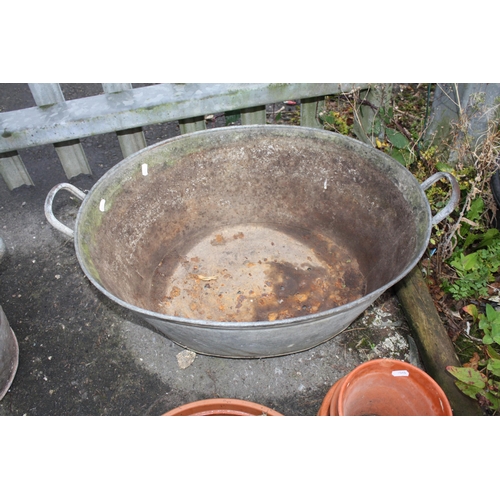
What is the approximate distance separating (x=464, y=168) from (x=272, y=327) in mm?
1618

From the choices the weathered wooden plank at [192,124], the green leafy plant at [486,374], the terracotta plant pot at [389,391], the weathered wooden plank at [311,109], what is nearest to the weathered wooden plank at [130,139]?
the weathered wooden plank at [192,124]

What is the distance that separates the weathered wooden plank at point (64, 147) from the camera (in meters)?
2.36

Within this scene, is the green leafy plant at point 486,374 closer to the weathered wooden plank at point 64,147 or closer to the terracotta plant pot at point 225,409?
the terracotta plant pot at point 225,409

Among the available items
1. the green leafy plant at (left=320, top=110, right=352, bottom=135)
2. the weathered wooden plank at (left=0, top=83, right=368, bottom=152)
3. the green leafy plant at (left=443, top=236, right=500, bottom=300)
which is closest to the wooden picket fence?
the weathered wooden plank at (left=0, top=83, right=368, bottom=152)

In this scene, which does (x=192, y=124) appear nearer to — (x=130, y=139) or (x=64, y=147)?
(x=130, y=139)

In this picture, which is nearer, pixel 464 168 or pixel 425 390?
pixel 425 390

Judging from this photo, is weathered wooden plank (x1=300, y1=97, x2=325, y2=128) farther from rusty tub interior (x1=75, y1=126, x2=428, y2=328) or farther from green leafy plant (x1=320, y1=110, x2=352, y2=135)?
rusty tub interior (x1=75, y1=126, x2=428, y2=328)

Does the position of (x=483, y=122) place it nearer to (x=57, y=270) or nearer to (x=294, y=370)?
(x=294, y=370)

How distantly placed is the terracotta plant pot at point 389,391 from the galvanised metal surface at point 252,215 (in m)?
0.21

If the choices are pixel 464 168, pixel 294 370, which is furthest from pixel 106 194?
pixel 464 168

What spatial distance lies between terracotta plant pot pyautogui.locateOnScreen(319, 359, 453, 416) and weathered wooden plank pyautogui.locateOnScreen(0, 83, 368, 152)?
164cm

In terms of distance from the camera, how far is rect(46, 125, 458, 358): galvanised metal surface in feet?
5.67

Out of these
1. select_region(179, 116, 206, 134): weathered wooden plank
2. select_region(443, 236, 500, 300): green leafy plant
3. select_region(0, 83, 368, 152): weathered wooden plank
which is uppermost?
select_region(0, 83, 368, 152): weathered wooden plank

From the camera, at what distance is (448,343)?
192 centimetres
